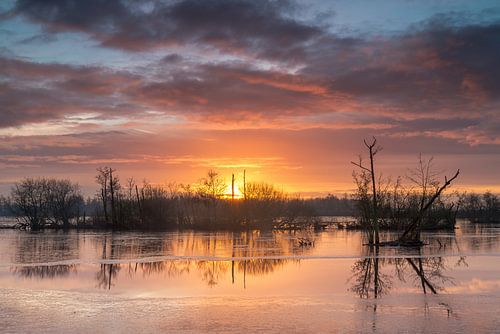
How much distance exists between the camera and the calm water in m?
12.3

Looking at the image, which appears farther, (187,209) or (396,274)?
(187,209)

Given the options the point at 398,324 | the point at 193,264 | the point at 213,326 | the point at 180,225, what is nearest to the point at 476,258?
the point at 193,264

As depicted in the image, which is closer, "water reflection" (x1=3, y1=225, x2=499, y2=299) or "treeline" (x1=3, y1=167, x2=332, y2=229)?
"water reflection" (x1=3, y1=225, x2=499, y2=299)

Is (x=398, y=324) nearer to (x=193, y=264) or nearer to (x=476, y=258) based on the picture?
(x=193, y=264)

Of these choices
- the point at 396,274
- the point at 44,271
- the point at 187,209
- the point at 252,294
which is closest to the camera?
the point at 252,294

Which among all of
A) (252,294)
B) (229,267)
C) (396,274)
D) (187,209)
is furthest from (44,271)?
(187,209)

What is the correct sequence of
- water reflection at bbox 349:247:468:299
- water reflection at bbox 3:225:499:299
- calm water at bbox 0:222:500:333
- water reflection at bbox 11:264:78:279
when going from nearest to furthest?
calm water at bbox 0:222:500:333 < water reflection at bbox 349:247:468:299 < water reflection at bbox 3:225:499:299 < water reflection at bbox 11:264:78:279

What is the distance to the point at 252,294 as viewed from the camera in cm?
1648

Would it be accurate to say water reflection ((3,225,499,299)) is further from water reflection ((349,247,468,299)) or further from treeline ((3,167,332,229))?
treeline ((3,167,332,229))

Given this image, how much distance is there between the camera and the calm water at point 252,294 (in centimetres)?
1226

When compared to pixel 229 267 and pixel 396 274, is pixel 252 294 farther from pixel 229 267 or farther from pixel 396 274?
pixel 229 267

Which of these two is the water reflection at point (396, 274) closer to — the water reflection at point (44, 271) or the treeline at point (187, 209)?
the water reflection at point (44, 271)

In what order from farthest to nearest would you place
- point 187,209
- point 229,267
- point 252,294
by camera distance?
1. point 187,209
2. point 229,267
3. point 252,294

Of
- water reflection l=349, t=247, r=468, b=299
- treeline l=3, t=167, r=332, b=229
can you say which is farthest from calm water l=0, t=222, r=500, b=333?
treeline l=3, t=167, r=332, b=229
